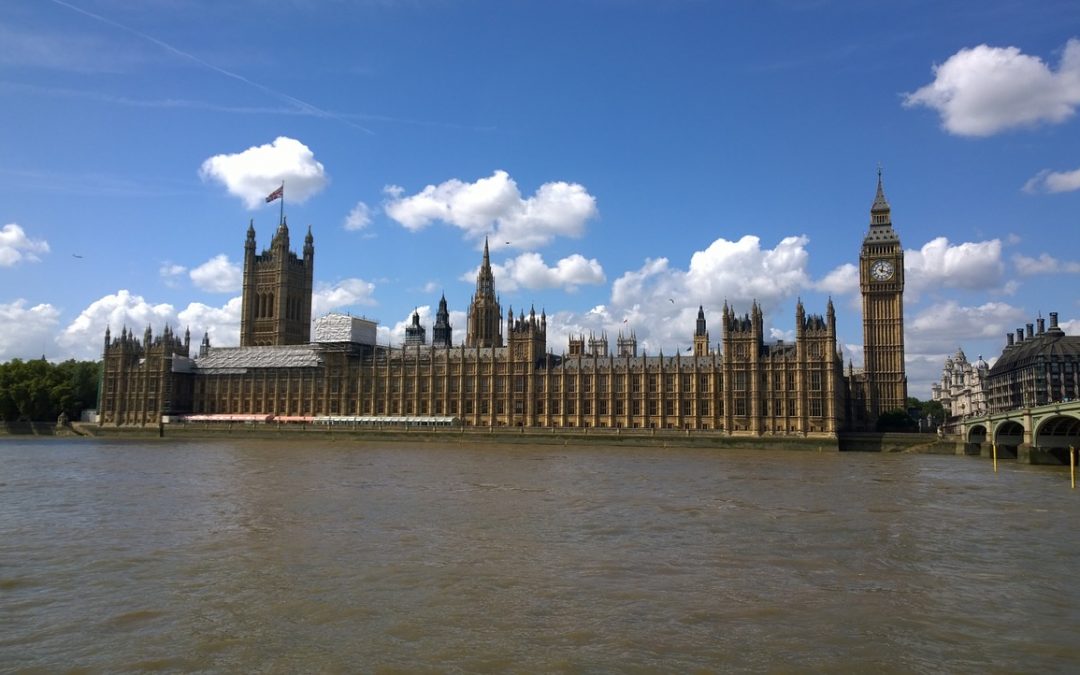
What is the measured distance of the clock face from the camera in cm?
10044

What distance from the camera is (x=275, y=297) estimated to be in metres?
142

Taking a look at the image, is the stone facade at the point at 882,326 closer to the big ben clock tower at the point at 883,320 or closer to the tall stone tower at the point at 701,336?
the big ben clock tower at the point at 883,320

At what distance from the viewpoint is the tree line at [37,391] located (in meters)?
109

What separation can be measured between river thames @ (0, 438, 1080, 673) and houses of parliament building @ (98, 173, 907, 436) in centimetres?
5141

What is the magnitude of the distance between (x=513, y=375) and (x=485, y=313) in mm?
28311

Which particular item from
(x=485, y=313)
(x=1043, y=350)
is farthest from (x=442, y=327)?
(x=1043, y=350)

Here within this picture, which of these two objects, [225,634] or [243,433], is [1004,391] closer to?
[243,433]

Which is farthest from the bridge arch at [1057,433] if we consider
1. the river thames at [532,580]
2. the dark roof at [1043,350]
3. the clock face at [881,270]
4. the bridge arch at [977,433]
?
the dark roof at [1043,350]

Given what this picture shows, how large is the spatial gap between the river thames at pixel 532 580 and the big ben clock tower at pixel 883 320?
61.6 metres

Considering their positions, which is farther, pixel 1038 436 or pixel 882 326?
pixel 882 326

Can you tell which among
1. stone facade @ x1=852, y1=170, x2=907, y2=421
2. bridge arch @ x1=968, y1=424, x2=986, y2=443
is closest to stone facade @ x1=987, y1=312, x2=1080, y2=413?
stone facade @ x1=852, y1=170, x2=907, y2=421

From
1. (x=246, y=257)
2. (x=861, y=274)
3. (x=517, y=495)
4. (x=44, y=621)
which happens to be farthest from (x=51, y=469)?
(x=246, y=257)

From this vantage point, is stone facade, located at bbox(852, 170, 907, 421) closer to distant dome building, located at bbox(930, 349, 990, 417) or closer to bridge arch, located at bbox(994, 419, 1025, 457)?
bridge arch, located at bbox(994, 419, 1025, 457)

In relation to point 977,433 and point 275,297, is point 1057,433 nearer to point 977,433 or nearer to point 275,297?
point 977,433
